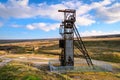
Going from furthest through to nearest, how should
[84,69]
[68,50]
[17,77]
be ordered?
[68,50] < [84,69] < [17,77]

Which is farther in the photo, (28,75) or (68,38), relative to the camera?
(68,38)

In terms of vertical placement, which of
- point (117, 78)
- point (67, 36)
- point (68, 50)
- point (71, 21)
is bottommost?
point (117, 78)

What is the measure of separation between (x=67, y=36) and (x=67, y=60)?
4.13 meters

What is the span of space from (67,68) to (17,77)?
1381 cm

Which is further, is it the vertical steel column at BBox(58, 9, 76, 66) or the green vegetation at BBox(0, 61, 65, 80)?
the vertical steel column at BBox(58, 9, 76, 66)

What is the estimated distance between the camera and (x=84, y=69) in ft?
120

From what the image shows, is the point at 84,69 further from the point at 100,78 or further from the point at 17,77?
the point at 17,77

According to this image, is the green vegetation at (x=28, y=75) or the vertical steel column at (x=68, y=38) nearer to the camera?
the green vegetation at (x=28, y=75)

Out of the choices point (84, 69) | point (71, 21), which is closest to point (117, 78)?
point (84, 69)

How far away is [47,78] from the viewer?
967 inches

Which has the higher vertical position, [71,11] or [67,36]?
[71,11]

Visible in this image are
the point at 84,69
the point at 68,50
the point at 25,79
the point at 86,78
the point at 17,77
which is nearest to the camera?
the point at 25,79

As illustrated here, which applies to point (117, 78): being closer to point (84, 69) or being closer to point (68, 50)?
point (84, 69)

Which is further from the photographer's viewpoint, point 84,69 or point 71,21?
point 71,21
